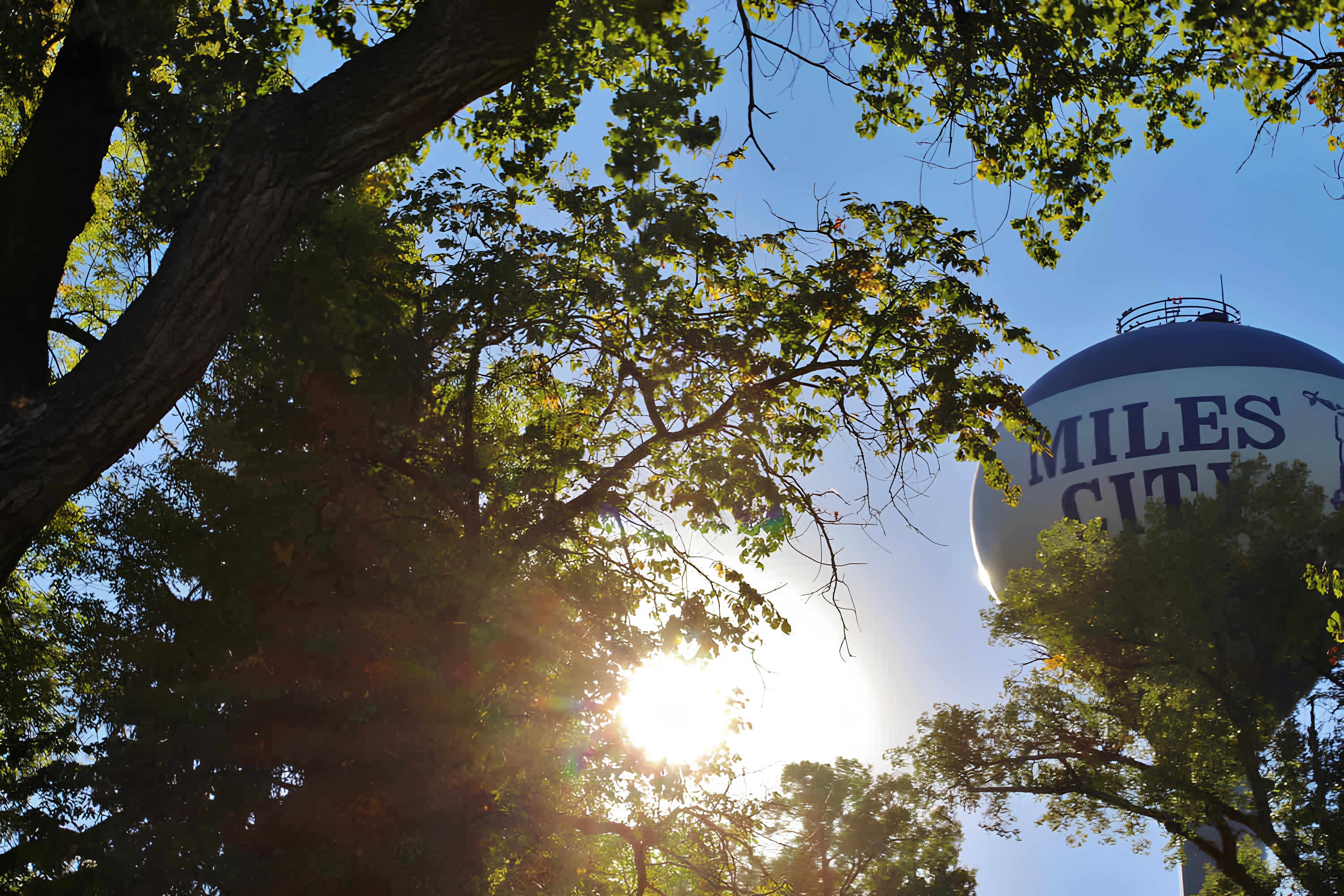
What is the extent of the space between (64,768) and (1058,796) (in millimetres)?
17319

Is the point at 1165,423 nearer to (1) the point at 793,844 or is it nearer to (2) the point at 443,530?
(1) the point at 793,844

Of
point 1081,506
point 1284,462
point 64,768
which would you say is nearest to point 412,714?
point 64,768

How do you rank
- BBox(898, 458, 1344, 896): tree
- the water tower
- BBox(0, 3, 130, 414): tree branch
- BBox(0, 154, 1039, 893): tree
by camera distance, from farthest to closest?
the water tower, BBox(898, 458, 1344, 896): tree, BBox(0, 154, 1039, 893): tree, BBox(0, 3, 130, 414): tree branch

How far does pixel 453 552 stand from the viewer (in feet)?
31.0

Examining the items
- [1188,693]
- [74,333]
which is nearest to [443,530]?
[74,333]

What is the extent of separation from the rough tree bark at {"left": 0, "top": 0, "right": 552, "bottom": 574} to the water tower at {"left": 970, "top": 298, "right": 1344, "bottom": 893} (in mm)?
21630

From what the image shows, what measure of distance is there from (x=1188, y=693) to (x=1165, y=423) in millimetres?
9515

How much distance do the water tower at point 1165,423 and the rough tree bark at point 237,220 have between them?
2163cm

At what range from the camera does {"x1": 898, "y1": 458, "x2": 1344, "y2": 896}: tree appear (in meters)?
16.1

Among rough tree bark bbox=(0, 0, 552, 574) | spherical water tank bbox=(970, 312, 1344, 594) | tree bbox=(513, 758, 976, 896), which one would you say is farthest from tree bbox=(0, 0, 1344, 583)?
spherical water tank bbox=(970, 312, 1344, 594)

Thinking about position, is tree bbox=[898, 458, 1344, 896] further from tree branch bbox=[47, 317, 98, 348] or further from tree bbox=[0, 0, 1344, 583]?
tree branch bbox=[47, 317, 98, 348]

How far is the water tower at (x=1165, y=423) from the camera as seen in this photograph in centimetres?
2347

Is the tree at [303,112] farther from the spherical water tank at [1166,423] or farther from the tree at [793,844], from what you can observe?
the spherical water tank at [1166,423]

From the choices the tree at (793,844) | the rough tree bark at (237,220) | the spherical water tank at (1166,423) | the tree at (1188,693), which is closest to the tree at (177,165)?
the rough tree bark at (237,220)
